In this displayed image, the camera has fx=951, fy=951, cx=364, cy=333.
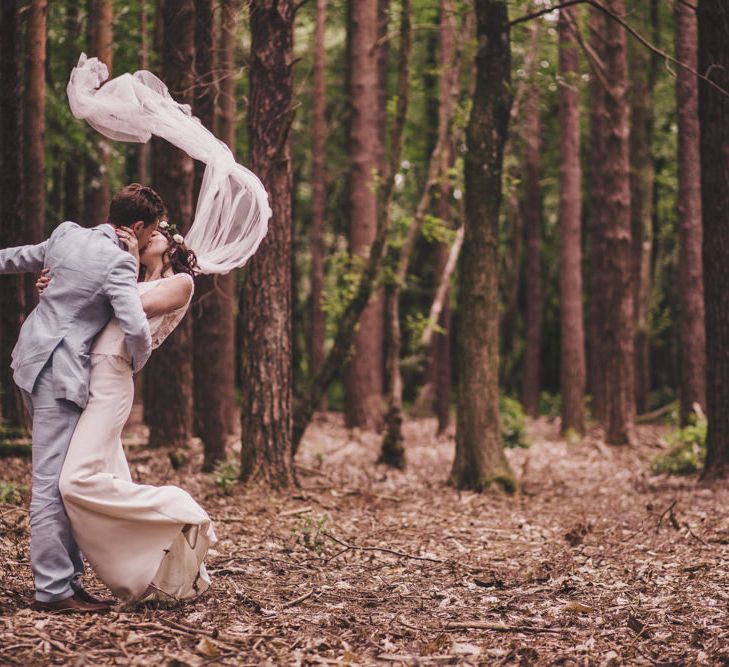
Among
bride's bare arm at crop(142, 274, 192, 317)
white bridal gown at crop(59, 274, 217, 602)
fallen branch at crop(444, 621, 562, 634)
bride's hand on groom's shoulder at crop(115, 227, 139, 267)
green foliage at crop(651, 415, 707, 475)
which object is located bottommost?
green foliage at crop(651, 415, 707, 475)

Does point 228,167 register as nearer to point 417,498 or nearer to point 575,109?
point 417,498

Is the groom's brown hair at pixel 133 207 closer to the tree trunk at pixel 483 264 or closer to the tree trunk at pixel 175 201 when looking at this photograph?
the tree trunk at pixel 175 201

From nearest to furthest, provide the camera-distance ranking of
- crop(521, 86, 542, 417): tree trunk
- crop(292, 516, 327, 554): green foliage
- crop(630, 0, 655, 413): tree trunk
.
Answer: crop(292, 516, 327, 554): green foliage < crop(630, 0, 655, 413): tree trunk < crop(521, 86, 542, 417): tree trunk

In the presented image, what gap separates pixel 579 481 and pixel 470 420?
276 cm

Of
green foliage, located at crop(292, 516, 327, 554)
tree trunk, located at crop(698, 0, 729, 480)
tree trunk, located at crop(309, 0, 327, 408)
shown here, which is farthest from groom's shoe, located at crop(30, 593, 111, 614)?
tree trunk, located at crop(309, 0, 327, 408)

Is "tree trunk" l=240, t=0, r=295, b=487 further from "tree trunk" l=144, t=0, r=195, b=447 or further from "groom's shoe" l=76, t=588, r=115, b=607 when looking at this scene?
"groom's shoe" l=76, t=588, r=115, b=607

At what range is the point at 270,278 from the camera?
32.6ft

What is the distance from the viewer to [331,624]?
17.9 feet

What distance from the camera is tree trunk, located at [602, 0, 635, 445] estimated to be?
1745 centimetres

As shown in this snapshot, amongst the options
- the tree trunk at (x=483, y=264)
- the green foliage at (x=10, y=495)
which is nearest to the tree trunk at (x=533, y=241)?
the tree trunk at (x=483, y=264)

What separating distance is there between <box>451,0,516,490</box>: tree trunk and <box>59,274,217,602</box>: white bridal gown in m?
6.33

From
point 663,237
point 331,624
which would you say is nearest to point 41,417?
point 331,624

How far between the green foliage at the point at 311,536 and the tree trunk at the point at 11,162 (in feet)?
15.7

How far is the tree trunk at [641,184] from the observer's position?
23.9 meters
